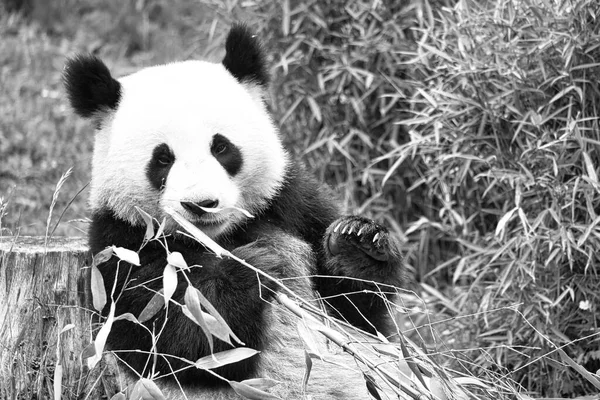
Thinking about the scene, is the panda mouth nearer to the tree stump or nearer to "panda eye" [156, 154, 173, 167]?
"panda eye" [156, 154, 173, 167]

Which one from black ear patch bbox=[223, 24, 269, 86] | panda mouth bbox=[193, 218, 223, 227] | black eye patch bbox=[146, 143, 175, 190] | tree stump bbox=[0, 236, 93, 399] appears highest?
black ear patch bbox=[223, 24, 269, 86]

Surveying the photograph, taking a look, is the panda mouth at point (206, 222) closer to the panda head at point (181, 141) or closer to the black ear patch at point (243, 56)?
the panda head at point (181, 141)

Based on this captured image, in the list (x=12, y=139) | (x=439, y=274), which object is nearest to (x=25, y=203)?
(x=12, y=139)

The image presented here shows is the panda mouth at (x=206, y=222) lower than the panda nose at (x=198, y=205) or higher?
lower

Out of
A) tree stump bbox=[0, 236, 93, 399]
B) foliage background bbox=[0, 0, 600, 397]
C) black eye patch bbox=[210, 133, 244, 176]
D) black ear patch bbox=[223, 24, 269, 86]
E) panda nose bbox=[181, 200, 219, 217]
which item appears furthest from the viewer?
foliage background bbox=[0, 0, 600, 397]

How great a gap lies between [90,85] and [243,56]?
0.71 metres

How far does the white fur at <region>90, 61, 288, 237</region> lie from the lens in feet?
11.4

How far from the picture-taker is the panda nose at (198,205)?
334 cm

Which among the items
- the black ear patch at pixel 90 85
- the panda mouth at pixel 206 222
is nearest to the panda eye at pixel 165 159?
the panda mouth at pixel 206 222

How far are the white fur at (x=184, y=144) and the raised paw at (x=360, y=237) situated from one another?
34 cm

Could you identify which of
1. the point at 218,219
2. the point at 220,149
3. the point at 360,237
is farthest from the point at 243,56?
the point at 360,237

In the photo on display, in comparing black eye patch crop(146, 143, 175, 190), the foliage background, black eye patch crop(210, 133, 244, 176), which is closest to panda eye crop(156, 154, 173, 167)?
black eye patch crop(146, 143, 175, 190)

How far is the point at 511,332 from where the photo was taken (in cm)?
459

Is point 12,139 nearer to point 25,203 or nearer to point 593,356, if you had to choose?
point 25,203
